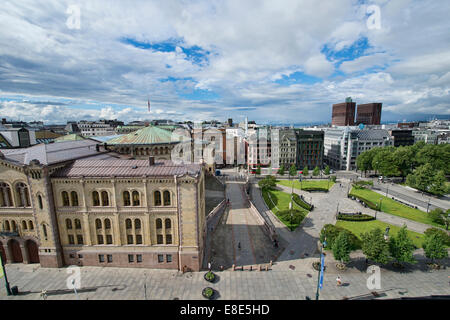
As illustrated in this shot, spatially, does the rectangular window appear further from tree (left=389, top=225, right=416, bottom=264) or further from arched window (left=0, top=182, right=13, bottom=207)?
tree (left=389, top=225, right=416, bottom=264)

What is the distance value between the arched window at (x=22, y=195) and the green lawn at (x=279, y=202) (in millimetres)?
52660

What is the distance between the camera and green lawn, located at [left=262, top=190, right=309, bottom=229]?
61.0 meters

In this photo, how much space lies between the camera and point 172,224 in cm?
3741

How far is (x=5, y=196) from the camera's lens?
1468 inches

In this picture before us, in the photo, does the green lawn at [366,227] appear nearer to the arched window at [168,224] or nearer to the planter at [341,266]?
the planter at [341,266]

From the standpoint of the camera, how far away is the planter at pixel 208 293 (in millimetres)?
31969

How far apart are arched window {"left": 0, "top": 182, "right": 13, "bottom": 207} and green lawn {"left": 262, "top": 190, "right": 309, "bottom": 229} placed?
182 feet

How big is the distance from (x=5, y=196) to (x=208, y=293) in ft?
122

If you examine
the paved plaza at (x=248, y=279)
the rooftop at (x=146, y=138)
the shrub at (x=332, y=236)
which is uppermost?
the rooftop at (x=146, y=138)

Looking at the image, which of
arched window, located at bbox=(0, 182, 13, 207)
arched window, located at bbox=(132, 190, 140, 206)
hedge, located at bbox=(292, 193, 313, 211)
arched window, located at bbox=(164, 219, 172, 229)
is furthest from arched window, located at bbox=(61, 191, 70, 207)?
hedge, located at bbox=(292, 193, 313, 211)

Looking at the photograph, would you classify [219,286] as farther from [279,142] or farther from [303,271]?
[279,142]

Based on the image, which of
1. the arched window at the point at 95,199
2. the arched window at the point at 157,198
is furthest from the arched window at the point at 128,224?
the arched window at the point at 157,198

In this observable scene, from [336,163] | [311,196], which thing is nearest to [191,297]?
[311,196]
